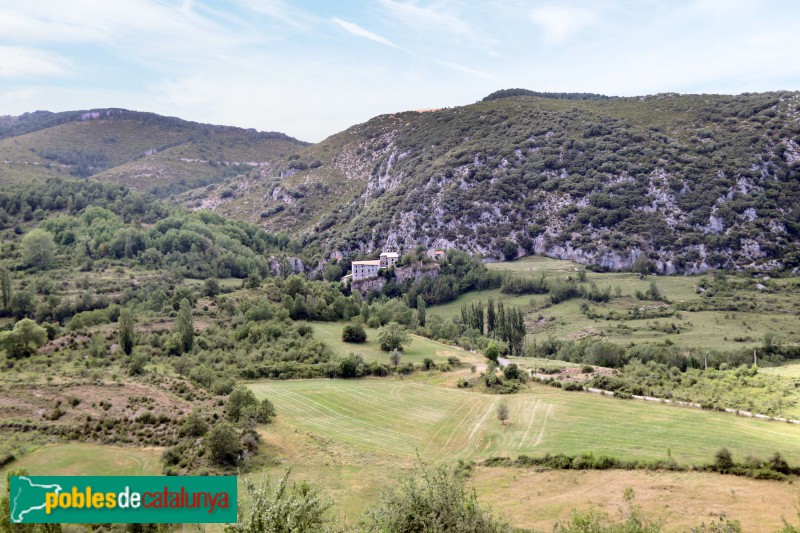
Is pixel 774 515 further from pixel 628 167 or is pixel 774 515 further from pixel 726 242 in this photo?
pixel 628 167

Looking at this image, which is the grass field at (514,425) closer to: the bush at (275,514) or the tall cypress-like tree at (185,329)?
the tall cypress-like tree at (185,329)

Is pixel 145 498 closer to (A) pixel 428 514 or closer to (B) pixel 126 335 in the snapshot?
(A) pixel 428 514

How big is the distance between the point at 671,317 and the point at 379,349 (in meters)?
52.8

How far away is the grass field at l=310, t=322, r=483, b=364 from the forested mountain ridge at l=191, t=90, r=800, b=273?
7411 centimetres

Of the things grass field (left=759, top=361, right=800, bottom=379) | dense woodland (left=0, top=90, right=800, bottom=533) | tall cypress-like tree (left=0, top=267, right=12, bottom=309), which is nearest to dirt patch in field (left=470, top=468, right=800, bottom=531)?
dense woodland (left=0, top=90, right=800, bottom=533)

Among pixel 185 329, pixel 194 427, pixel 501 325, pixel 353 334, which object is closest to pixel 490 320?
pixel 501 325

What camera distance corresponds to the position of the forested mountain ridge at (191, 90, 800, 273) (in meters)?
138

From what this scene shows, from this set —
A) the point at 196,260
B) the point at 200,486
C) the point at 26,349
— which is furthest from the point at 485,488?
the point at 196,260

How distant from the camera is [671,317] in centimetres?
9481

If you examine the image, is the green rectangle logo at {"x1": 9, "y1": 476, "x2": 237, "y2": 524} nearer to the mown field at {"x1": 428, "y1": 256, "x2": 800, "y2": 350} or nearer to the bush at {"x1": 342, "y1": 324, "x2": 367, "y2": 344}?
the bush at {"x1": 342, "y1": 324, "x2": 367, "y2": 344}

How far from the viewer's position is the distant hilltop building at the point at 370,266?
132m

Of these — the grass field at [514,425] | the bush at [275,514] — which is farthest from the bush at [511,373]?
the bush at [275,514]

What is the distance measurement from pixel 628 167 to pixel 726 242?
1491 inches

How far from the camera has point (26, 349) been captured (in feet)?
178
